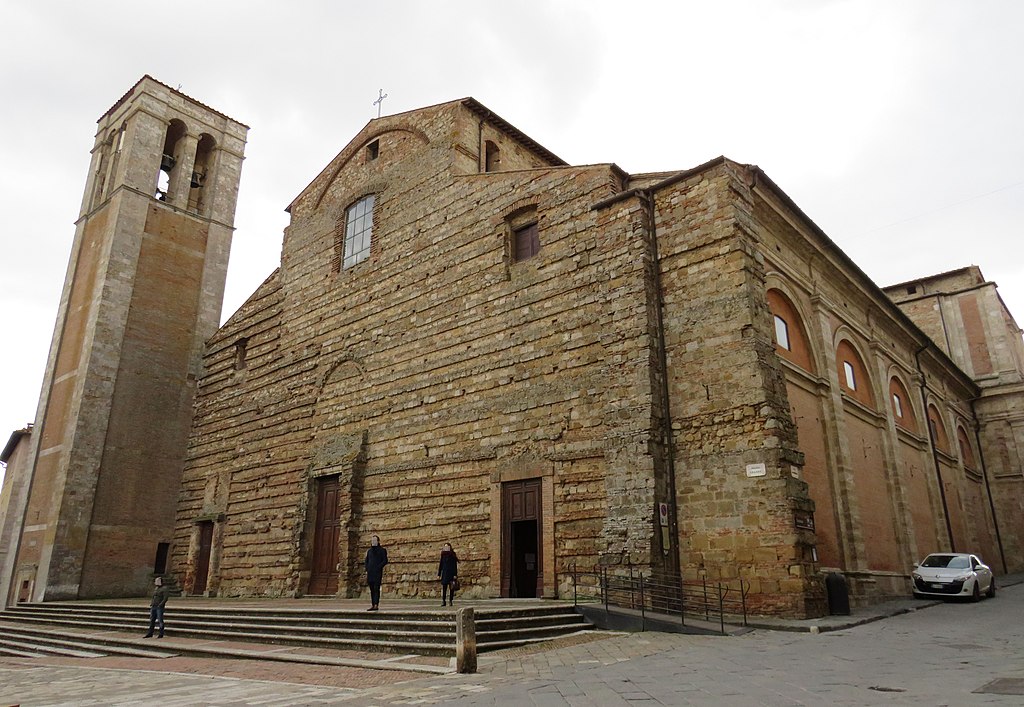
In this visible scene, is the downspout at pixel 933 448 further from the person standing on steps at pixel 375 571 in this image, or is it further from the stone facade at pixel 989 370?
Answer: the person standing on steps at pixel 375 571

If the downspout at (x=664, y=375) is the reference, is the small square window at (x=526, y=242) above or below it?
above

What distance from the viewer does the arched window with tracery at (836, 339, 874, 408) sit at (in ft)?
54.4

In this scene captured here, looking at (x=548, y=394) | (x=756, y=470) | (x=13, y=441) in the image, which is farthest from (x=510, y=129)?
(x=13, y=441)

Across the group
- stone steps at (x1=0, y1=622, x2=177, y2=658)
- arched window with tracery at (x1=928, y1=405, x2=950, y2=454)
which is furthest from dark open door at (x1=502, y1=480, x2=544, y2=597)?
arched window with tracery at (x1=928, y1=405, x2=950, y2=454)

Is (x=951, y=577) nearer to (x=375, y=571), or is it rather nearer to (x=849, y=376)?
(x=849, y=376)

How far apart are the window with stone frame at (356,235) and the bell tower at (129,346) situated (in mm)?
7722

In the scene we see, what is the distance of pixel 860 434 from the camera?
16359 mm

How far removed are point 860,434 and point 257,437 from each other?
15.3m

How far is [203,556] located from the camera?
66.1ft

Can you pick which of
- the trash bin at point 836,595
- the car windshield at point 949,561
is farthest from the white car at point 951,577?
the trash bin at point 836,595

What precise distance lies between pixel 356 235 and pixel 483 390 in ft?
23.9

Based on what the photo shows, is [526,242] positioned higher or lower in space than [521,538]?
higher

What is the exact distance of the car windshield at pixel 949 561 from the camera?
1520 cm

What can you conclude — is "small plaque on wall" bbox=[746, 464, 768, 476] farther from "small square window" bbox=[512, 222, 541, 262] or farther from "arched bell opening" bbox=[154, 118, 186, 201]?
"arched bell opening" bbox=[154, 118, 186, 201]
